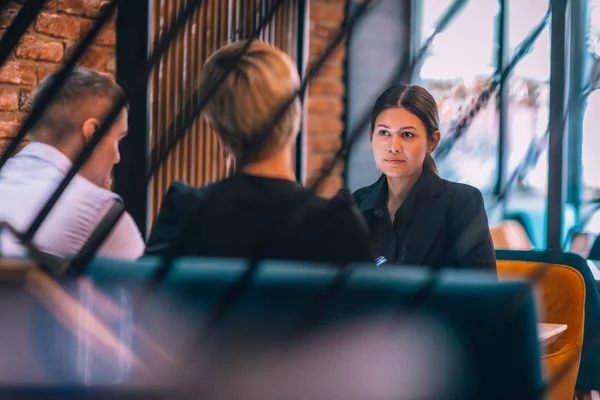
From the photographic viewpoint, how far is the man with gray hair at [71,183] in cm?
170

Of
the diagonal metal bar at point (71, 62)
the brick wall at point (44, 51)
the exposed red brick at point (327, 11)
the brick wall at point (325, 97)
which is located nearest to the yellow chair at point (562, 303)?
the brick wall at point (44, 51)

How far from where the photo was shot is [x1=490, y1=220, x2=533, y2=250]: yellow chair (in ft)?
13.3

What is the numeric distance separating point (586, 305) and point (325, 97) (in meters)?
2.47

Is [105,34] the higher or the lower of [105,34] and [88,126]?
the higher

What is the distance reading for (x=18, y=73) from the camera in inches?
115

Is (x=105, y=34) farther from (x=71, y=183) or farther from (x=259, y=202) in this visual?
(x=259, y=202)

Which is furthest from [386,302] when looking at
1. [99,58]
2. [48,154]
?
[99,58]

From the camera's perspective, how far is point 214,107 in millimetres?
1669

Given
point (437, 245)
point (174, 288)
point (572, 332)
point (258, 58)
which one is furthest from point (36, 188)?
point (572, 332)

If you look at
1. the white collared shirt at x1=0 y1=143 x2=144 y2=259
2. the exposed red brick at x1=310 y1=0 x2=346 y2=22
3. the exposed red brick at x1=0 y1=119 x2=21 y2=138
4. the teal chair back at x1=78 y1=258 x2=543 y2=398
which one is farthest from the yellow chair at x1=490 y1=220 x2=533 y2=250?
the teal chair back at x1=78 y1=258 x2=543 y2=398

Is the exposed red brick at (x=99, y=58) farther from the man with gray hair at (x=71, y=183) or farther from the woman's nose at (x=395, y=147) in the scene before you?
the woman's nose at (x=395, y=147)

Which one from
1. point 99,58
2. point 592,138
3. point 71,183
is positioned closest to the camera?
point 71,183

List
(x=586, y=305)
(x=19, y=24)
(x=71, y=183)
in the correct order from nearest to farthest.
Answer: (x=19, y=24) < (x=71, y=183) < (x=586, y=305)

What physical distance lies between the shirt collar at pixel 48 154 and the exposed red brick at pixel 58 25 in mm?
1269
